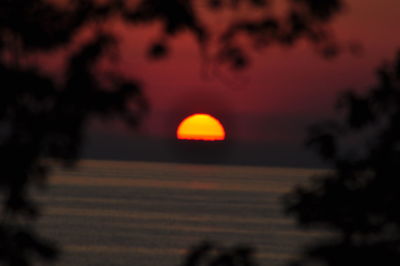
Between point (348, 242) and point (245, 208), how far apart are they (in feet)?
213

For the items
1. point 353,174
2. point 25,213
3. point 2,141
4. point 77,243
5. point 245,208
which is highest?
point 245,208

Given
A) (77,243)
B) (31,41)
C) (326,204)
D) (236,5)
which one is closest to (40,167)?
(31,41)

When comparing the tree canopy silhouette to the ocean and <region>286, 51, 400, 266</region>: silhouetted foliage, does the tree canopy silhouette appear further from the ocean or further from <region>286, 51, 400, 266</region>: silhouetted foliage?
the ocean

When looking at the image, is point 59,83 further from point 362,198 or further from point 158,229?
point 158,229

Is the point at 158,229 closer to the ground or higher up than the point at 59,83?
higher up

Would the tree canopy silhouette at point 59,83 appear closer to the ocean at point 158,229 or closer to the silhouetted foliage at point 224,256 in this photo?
the silhouetted foliage at point 224,256

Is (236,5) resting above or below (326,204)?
above

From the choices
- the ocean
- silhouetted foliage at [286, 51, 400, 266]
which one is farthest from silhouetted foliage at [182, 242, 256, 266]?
the ocean

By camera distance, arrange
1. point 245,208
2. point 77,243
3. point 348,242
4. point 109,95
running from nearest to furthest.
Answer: point 109,95 → point 348,242 → point 77,243 → point 245,208

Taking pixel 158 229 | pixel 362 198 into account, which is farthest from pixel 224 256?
pixel 158 229

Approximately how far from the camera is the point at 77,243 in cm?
4475

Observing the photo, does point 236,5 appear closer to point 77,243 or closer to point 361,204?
point 361,204

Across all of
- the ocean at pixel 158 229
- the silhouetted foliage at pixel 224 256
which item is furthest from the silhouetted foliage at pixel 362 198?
the ocean at pixel 158 229

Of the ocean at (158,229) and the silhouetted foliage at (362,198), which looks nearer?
the silhouetted foliage at (362,198)
